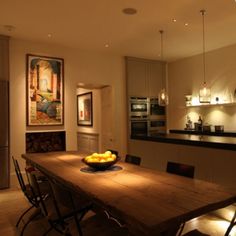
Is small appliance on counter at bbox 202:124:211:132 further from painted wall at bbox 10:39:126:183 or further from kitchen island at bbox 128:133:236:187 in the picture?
kitchen island at bbox 128:133:236:187

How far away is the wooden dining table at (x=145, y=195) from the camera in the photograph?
147 cm

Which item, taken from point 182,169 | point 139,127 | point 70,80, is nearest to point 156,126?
point 139,127

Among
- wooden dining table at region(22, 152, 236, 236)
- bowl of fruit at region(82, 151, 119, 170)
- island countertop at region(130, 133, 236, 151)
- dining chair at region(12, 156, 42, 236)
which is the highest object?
island countertop at region(130, 133, 236, 151)

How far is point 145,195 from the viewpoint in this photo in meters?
1.84

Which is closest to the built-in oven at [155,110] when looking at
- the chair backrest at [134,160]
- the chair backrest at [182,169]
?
the chair backrest at [134,160]

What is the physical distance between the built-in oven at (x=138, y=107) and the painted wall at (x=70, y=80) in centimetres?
24

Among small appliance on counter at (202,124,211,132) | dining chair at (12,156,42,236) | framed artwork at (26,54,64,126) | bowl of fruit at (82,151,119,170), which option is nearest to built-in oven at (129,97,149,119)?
small appliance on counter at (202,124,211,132)

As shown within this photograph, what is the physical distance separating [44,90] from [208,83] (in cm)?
389

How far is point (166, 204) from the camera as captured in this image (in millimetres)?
1657

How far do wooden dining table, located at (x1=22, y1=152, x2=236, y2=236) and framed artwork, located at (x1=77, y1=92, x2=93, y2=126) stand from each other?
4816 mm

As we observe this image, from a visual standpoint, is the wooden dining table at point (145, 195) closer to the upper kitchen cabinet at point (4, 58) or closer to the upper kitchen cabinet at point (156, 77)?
the upper kitchen cabinet at point (4, 58)

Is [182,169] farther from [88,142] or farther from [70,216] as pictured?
[88,142]

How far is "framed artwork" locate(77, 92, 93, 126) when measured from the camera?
7.55 metres

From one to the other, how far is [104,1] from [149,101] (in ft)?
12.4
